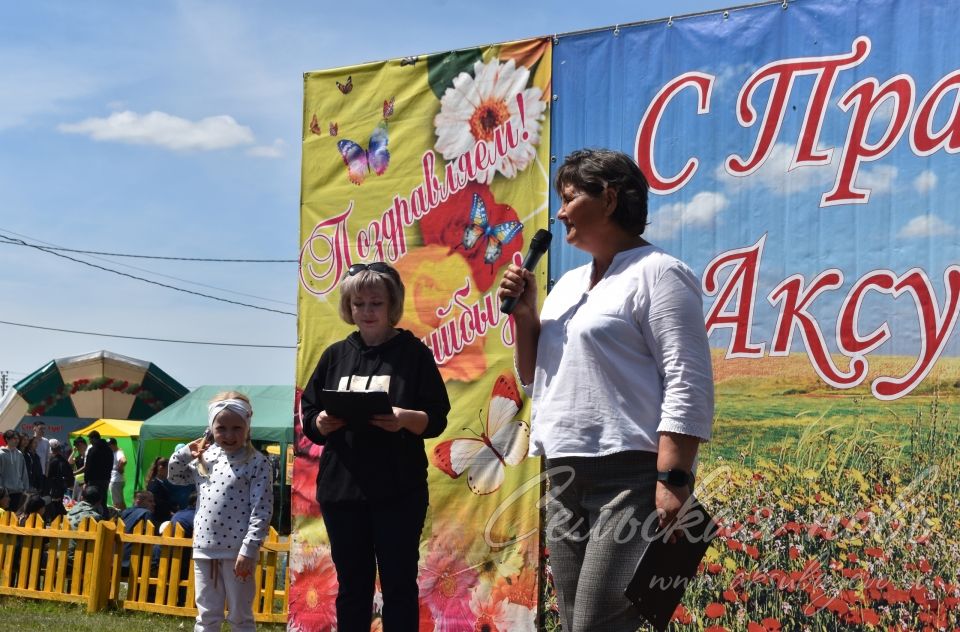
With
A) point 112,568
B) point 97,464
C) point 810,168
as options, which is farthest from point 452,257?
point 97,464

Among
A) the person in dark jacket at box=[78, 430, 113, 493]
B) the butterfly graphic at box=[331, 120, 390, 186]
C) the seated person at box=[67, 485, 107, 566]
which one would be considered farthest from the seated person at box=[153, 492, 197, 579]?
the person in dark jacket at box=[78, 430, 113, 493]

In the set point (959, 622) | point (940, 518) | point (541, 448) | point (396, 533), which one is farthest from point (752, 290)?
point (541, 448)

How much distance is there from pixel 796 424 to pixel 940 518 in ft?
2.13

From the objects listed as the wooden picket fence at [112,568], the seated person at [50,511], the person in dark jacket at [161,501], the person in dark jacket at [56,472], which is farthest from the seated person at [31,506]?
the person in dark jacket at [56,472]

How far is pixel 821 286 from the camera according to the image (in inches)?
174

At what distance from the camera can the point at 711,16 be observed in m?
4.76

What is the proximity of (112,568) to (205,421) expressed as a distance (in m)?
8.73

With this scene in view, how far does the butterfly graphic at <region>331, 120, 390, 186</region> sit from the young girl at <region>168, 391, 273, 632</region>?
61.0 inches

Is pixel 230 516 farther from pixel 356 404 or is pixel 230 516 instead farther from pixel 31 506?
pixel 31 506

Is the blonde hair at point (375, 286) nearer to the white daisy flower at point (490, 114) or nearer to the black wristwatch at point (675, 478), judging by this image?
the white daisy flower at point (490, 114)

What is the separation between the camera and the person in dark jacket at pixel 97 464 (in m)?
14.2

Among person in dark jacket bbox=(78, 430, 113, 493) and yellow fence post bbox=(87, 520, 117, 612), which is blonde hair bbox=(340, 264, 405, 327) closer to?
yellow fence post bbox=(87, 520, 117, 612)

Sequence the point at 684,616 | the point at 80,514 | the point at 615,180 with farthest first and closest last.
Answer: the point at 80,514
the point at 684,616
the point at 615,180

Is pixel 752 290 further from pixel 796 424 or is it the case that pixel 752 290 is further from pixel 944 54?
pixel 944 54
